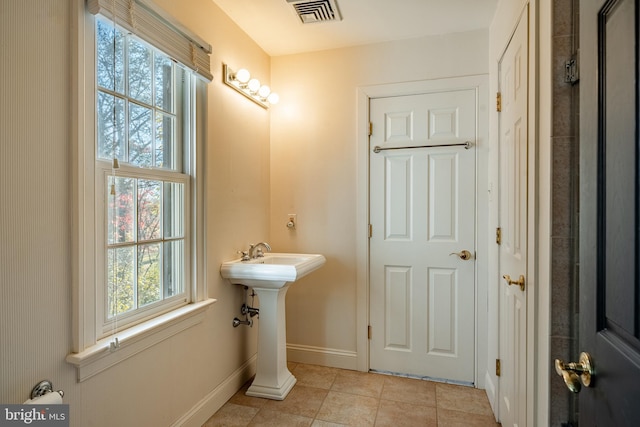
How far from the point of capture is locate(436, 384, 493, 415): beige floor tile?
214cm

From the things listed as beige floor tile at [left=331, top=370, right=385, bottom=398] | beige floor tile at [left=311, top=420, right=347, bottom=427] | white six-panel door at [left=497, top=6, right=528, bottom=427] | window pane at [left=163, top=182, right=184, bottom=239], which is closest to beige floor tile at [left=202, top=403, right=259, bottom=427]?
beige floor tile at [left=311, top=420, right=347, bottom=427]

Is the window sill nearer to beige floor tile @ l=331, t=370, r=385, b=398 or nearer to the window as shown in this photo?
the window

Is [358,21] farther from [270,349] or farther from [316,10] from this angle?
[270,349]

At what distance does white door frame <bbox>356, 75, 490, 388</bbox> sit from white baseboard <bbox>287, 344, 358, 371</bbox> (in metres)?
0.07

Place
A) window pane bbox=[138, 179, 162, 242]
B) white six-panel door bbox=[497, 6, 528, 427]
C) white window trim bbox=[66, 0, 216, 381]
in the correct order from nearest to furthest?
white window trim bbox=[66, 0, 216, 381]
white six-panel door bbox=[497, 6, 528, 427]
window pane bbox=[138, 179, 162, 242]

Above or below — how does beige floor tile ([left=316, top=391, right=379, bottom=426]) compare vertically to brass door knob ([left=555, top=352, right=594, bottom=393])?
below

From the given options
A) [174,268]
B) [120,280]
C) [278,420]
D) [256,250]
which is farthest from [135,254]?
[278,420]

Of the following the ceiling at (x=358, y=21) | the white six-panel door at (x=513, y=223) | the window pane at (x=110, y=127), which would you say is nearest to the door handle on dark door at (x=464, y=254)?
the white six-panel door at (x=513, y=223)

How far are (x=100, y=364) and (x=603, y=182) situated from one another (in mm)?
1712

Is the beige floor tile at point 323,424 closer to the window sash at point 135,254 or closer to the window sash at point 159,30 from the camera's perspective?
the window sash at point 135,254

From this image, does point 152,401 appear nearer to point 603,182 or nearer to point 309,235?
point 309,235

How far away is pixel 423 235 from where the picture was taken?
2.53 metres

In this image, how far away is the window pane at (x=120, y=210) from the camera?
146 centimetres

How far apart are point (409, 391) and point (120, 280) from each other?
6.40 ft
